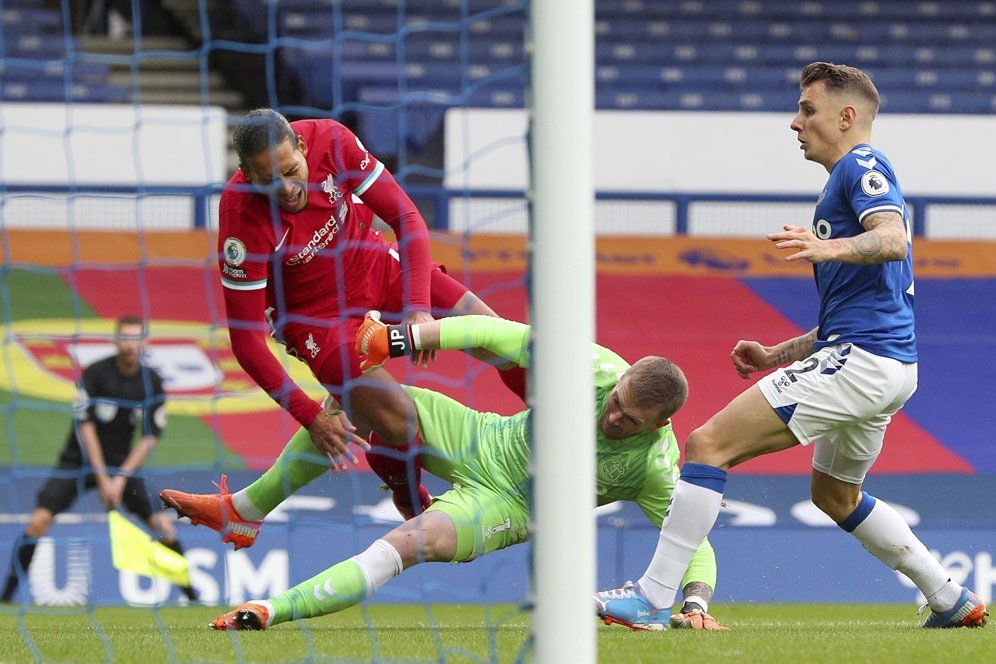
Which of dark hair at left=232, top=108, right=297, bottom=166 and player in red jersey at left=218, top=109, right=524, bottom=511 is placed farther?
player in red jersey at left=218, top=109, right=524, bottom=511

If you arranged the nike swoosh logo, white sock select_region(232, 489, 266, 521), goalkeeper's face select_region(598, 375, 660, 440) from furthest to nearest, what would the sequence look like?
1. white sock select_region(232, 489, 266, 521)
2. the nike swoosh logo
3. goalkeeper's face select_region(598, 375, 660, 440)

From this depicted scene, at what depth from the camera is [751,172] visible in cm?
1128

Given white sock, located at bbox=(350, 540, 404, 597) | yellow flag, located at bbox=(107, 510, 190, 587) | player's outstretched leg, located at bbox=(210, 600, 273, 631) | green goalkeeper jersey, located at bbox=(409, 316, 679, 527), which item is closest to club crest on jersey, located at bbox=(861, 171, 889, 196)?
green goalkeeper jersey, located at bbox=(409, 316, 679, 527)

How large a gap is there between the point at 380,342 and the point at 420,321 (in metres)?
0.23

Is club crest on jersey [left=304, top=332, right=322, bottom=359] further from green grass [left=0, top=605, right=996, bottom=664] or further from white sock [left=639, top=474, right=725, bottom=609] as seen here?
white sock [left=639, top=474, right=725, bottom=609]

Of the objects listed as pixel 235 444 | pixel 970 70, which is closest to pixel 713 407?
pixel 235 444

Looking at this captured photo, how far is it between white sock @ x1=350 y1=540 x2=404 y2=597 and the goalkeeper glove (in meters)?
0.62

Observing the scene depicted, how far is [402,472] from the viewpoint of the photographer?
5.33 meters

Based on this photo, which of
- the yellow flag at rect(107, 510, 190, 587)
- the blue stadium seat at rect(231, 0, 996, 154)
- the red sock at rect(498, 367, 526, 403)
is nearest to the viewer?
the red sock at rect(498, 367, 526, 403)

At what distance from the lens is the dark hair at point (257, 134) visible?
4457 millimetres

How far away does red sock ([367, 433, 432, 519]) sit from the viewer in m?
4.98

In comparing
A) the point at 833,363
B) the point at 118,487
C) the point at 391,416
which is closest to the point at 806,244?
the point at 833,363

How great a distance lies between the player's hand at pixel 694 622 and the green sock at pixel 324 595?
111 cm

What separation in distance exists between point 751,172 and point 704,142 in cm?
47
